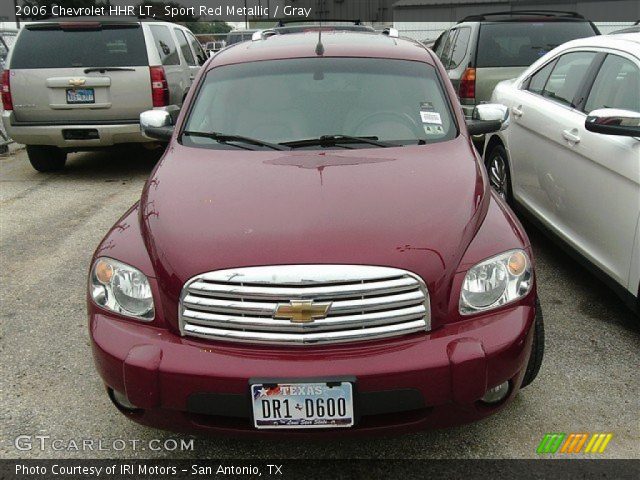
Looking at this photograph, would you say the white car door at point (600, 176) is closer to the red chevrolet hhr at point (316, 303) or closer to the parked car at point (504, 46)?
the red chevrolet hhr at point (316, 303)

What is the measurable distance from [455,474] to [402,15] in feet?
106

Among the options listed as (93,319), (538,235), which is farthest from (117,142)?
(93,319)

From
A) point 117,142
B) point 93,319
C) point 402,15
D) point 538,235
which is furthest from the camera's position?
point 402,15

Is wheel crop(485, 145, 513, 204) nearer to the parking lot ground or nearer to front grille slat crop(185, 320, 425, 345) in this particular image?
the parking lot ground

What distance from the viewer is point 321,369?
2.35 m

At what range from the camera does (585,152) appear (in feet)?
13.2

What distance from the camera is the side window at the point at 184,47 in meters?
9.70

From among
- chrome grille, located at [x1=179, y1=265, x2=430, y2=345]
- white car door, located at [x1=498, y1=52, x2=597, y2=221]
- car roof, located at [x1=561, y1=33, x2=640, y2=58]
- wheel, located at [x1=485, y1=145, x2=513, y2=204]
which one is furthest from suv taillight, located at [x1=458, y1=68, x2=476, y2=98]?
chrome grille, located at [x1=179, y1=265, x2=430, y2=345]

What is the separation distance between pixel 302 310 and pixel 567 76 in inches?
128

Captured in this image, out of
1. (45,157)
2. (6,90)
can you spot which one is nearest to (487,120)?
(6,90)

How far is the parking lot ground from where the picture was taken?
112 inches

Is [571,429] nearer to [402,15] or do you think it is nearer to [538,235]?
[538,235]

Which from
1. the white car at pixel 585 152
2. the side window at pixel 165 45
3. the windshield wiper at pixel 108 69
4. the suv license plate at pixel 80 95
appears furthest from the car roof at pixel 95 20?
the white car at pixel 585 152

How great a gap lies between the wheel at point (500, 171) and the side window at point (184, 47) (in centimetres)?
535
